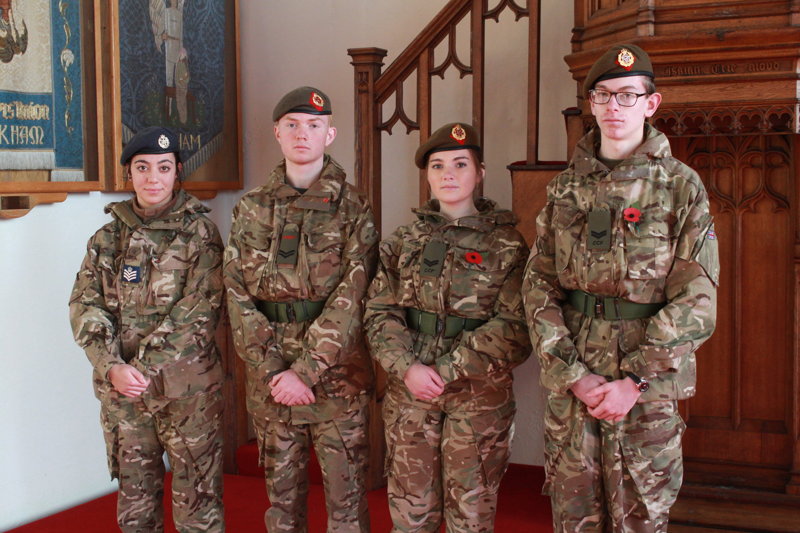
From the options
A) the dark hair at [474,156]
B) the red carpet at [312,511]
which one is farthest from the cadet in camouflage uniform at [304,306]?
the red carpet at [312,511]

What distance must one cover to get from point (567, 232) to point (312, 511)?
2.00 m

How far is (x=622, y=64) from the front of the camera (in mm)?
2539

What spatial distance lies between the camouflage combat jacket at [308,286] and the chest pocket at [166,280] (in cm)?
20

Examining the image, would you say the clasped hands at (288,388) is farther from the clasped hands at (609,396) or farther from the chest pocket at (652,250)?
the chest pocket at (652,250)

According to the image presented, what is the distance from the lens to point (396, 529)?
294cm

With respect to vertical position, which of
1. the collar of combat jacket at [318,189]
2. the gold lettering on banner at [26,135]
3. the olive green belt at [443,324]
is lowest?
the olive green belt at [443,324]

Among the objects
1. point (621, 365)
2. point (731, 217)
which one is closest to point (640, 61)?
point (621, 365)

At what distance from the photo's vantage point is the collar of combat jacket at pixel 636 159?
99.3 inches

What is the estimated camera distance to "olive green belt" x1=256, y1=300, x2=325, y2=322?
10.0 ft

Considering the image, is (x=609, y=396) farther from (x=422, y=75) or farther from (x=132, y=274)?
(x=422, y=75)

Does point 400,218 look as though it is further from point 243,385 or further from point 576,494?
point 576,494

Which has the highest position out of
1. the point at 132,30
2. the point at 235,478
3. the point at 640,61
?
the point at 132,30

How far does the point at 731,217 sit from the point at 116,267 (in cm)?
241

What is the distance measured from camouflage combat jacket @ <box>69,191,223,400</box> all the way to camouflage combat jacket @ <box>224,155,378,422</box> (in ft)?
0.54
